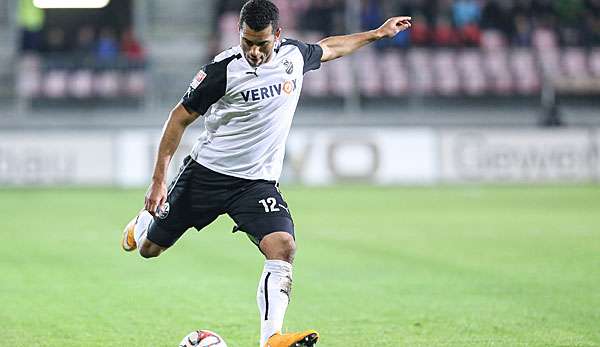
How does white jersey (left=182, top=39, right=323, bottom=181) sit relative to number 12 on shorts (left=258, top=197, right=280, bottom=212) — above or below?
above

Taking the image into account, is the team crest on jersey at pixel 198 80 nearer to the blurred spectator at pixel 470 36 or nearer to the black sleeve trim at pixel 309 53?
the black sleeve trim at pixel 309 53

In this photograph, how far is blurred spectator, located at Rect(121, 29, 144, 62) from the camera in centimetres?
2661

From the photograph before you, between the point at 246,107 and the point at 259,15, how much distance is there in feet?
1.87

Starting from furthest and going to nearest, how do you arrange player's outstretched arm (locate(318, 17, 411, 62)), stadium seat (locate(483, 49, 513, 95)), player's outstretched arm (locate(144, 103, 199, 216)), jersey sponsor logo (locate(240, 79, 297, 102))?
stadium seat (locate(483, 49, 513, 95)) < player's outstretched arm (locate(318, 17, 411, 62)) < jersey sponsor logo (locate(240, 79, 297, 102)) < player's outstretched arm (locate(144, 103, 199, 216))

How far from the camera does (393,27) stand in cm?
737

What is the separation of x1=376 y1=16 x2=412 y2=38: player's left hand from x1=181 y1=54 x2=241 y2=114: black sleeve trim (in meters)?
1.27

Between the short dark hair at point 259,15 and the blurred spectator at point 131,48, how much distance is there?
20.3 meters

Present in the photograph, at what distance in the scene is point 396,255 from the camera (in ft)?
40.8

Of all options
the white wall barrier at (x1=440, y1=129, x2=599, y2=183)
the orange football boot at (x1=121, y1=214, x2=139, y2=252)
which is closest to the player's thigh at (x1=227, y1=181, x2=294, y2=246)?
the orange football boot at (x1=121, y1=214, x2=139, y2=252)

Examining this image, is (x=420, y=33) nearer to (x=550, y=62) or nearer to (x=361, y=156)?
(x=550, y=62)

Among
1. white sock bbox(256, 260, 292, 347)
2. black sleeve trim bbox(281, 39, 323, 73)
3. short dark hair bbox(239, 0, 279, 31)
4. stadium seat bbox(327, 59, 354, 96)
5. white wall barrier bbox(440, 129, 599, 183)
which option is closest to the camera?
white sock bbox(256, 260, 292, 347)

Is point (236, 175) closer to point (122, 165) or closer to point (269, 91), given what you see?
point (269, 91)

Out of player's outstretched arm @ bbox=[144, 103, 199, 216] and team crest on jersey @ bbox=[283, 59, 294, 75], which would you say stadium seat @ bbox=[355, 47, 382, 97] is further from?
player's outstretched arm @ bbox=[144, 103, 199, 216]

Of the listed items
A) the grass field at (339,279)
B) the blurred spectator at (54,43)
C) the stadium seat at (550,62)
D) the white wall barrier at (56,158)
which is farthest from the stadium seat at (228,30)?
the grass field at (339,279)
